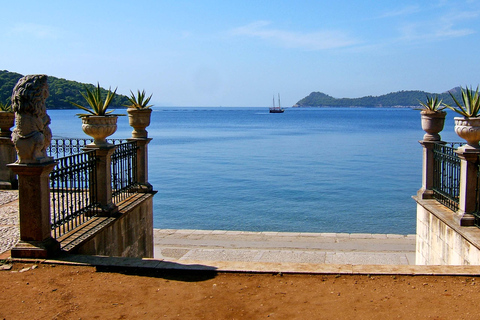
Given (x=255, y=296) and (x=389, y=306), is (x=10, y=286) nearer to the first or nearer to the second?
(x=255, y=296)

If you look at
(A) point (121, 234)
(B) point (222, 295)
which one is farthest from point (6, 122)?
(B) point (222, 295)

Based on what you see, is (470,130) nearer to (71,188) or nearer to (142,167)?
(71,188)

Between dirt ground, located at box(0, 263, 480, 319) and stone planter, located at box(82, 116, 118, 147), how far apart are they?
2.73 m

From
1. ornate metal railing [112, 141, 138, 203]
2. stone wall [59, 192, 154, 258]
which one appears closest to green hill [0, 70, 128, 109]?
ornate metal railing [112, 141, 138, 203]

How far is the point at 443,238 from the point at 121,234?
19.8 ft

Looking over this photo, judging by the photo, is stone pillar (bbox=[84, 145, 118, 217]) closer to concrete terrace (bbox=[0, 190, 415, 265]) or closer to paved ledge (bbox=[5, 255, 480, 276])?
paved ledge (bbox=[5, 255, 480, 276])

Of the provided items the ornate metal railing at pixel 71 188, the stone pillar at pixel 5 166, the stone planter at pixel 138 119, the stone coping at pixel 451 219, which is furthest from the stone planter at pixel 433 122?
the stone pillar at pixel 5 166

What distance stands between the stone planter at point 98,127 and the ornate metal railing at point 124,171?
0.83 meters

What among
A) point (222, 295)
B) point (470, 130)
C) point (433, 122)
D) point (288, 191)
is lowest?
point (288, 191)

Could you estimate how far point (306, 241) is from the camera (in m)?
14.3

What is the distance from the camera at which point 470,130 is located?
315 inches

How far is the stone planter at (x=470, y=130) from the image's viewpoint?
7.95m

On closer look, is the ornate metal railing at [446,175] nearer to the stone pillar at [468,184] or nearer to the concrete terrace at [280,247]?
the stone pillar at [468,184]

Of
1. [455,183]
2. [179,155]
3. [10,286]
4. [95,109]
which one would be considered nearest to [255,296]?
[10,286]
